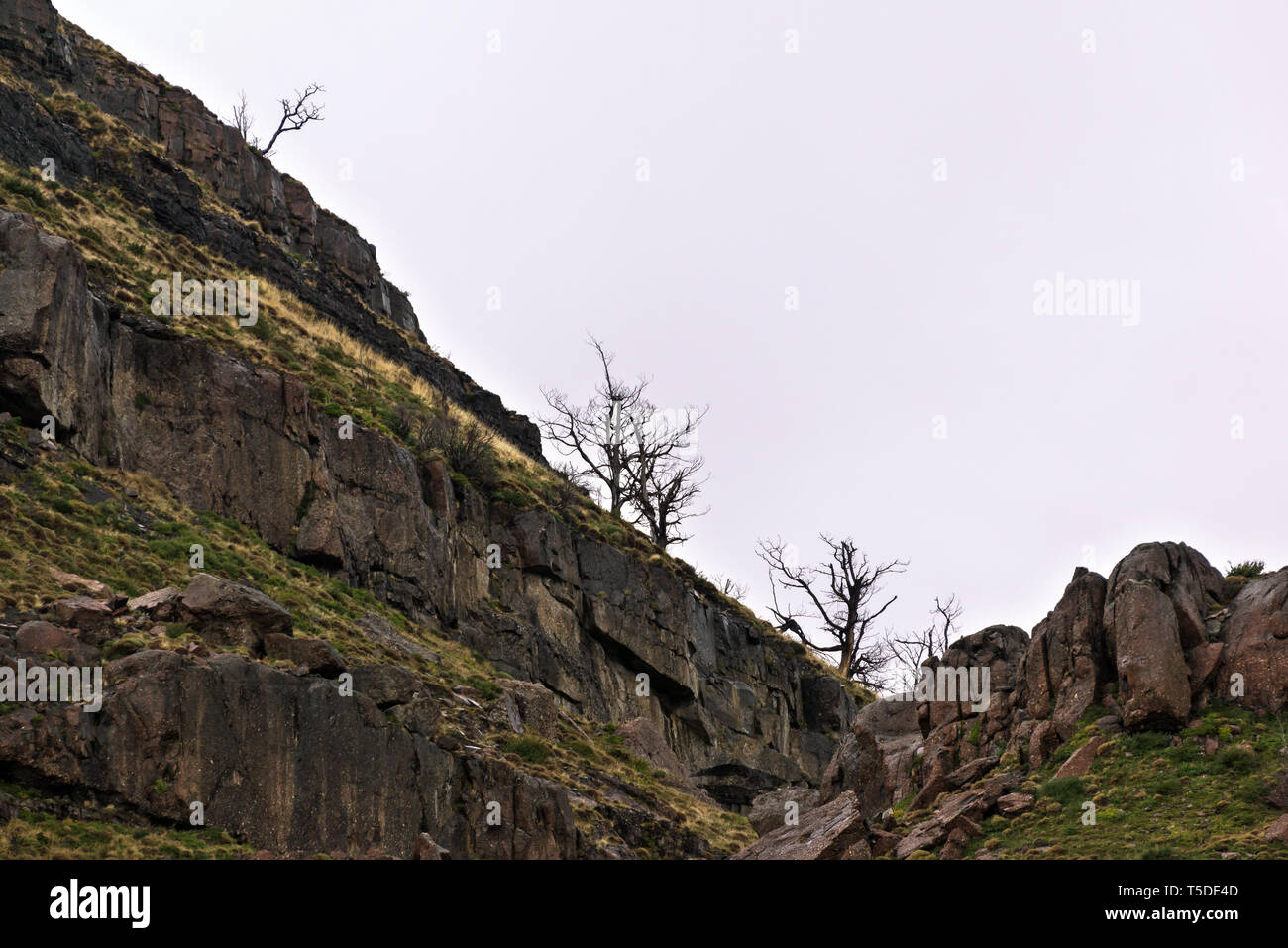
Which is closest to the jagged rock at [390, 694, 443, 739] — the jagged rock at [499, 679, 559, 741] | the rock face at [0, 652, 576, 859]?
the rock face at [0, 652, 576, 859]

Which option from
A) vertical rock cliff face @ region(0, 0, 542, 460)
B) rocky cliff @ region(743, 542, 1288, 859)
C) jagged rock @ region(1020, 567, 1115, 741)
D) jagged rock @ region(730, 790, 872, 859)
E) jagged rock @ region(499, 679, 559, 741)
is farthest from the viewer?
vertical rock cliff face @ region(0, 0, 542, 460)

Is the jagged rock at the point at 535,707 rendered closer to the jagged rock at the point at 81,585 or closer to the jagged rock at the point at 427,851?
the jagged rock at the point at 427,851

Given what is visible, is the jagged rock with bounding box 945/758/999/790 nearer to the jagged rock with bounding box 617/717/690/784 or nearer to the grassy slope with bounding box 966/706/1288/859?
the grassy slope with bounding box 966/706/1288/859

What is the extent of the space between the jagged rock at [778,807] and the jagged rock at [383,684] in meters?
10.1

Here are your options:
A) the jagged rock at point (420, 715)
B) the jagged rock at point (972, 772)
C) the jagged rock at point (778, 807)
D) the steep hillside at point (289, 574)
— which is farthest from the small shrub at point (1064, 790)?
the jagged rock at point (420, 715)

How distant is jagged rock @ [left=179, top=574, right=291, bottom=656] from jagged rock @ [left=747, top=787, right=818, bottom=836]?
12953 millimetres

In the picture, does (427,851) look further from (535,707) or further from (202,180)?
(202,180)

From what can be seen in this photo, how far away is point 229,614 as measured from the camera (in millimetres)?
20516

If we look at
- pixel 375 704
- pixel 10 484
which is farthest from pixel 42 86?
pixel 375 704

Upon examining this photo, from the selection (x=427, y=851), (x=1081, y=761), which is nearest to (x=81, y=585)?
(x=427, y=851)

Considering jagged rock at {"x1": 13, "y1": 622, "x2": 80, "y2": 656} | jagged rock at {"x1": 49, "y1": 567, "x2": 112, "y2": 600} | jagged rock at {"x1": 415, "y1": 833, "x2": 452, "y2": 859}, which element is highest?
jagged rock at {"x1": 49, "y1": 567, "x2": 112, "y2": 600}

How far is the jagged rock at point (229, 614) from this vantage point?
20312 millimetres

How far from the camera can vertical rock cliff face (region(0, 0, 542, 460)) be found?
4031 centimetres
